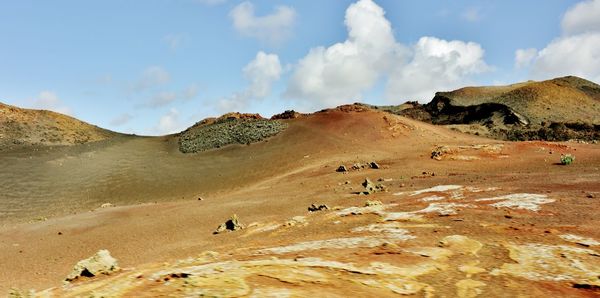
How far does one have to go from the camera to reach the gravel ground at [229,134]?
44469mm

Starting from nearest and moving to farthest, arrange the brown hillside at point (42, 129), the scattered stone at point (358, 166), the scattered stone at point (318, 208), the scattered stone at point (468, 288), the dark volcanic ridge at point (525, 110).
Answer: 1. the scattered stone at point (468, 288)
2. the scattered stone at point (318, 208)
3. the scattered stone at point (358, 166)
4. the dark volcanic ridge at point (525, 110)
5. the brown hillside at point (42, 129)

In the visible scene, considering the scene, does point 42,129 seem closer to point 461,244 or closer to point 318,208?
point 318,208

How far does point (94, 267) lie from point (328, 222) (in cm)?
662

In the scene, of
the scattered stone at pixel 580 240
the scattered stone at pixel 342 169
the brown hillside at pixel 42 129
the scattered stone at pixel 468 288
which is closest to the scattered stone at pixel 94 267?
the scattered stone at pixel 468 288

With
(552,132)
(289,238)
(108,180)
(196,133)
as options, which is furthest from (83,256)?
(552,132)

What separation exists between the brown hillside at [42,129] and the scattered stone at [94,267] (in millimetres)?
42750

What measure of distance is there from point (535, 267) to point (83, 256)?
1387 centimetres

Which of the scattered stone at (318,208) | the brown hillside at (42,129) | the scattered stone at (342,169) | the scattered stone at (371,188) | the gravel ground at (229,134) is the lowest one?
the scattered stone at (318,208)

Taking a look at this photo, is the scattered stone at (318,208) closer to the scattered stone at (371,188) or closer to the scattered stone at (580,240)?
the scattered stone at (371,188)

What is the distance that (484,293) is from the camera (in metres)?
6.71

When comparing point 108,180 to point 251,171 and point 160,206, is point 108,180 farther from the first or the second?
point 160,206

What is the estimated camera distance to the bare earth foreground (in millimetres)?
7172

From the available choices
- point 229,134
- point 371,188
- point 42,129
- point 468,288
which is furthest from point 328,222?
point 42,129

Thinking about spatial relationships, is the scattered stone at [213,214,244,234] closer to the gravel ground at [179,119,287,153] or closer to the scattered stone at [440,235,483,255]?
the scattered stone at [440,235,483,255]
